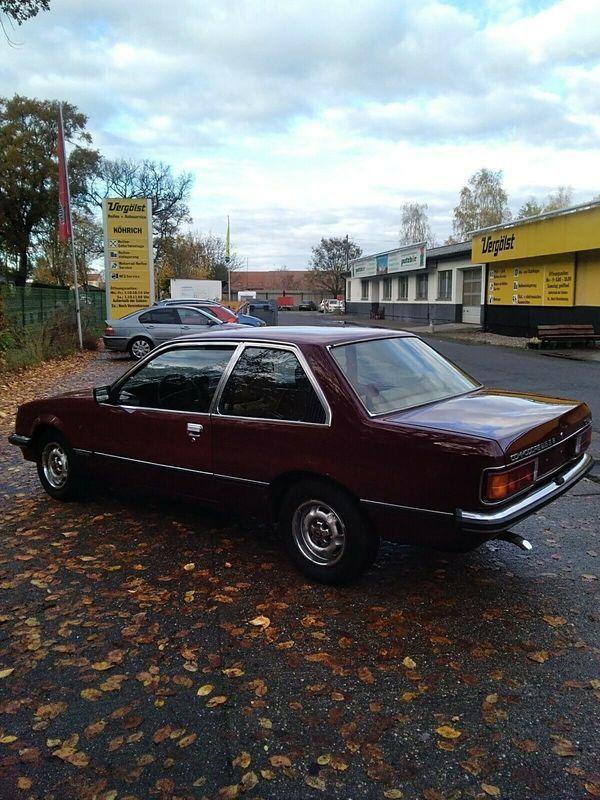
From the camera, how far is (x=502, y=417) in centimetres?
370

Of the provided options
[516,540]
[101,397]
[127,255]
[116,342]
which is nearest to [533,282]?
[127,255]

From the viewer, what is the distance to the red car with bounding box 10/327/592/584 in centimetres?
332

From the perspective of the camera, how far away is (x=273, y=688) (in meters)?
2.95

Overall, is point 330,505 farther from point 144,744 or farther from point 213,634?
point 144,744

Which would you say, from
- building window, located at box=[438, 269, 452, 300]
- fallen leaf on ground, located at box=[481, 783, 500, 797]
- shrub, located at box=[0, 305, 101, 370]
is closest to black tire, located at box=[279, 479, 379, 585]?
fallen leaf on ground, located at box=[481, 783, 500, 797]

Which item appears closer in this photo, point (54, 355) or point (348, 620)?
point (348, 620)

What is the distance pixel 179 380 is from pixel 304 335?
1.02 m

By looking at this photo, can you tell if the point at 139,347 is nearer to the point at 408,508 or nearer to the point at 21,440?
the point at 21,440

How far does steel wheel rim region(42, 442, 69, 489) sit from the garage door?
88.8 ft

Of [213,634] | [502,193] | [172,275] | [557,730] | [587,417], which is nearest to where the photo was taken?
[557,730]

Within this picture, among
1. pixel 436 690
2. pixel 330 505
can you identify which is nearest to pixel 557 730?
pixel 436 690

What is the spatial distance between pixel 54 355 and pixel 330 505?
601 inches

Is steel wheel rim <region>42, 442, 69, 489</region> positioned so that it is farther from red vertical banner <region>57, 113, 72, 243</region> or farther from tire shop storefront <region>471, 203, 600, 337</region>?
tire shop storefront <region>471, 203, 600, 337</region>

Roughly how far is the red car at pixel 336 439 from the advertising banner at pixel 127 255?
18.6 metres
